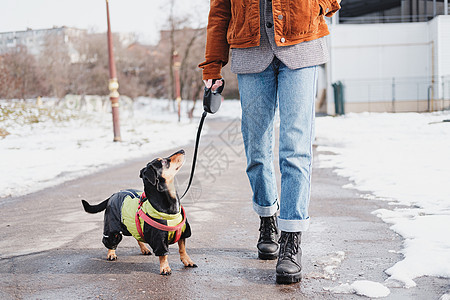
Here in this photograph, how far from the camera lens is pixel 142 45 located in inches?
2106

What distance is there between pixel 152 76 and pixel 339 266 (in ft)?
172

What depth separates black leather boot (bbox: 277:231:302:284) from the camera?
9.32 feet

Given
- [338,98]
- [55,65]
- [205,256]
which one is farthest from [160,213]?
[55,65]

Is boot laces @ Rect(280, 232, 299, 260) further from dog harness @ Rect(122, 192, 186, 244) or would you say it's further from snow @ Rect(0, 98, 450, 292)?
dog harness @ Rect(122, 192, 186, 244)

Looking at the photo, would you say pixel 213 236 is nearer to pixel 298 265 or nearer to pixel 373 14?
pixel 298 265

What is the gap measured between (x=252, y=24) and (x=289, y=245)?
53.1 inches

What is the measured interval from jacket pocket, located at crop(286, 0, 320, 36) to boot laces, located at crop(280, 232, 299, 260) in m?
1.19

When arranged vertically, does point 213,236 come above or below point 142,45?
below

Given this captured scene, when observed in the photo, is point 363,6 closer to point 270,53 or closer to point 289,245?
point 270,53

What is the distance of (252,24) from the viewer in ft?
10.3

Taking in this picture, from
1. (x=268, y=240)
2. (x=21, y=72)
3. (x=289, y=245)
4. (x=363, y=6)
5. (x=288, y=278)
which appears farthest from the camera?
(x=363, y=6)

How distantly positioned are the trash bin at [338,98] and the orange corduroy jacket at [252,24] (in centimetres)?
2533

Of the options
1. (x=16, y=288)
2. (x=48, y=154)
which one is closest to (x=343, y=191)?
(x=16, y=288)

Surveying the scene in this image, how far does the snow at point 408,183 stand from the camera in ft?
10.0
